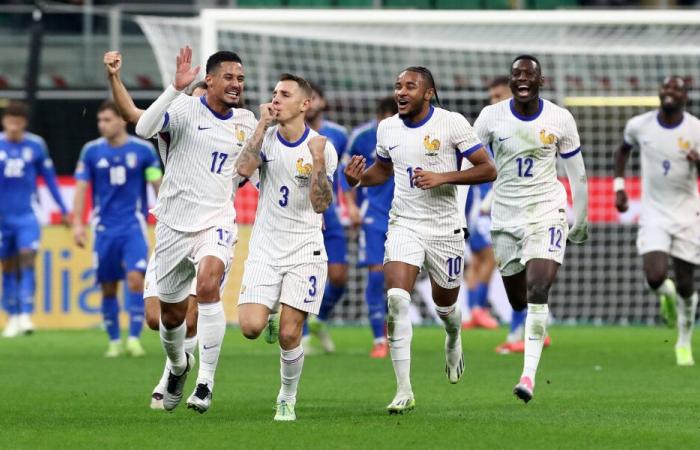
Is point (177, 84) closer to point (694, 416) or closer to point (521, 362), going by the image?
point (694, 416)

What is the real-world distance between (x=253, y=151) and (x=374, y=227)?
579 centimetres

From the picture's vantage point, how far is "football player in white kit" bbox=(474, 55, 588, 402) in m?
10.9

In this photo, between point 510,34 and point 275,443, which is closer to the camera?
point 275,443

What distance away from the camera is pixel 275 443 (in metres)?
8.20

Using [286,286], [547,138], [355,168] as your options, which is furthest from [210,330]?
[547,138]

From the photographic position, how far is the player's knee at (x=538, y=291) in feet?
34.8

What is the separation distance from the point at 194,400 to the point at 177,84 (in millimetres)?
1953

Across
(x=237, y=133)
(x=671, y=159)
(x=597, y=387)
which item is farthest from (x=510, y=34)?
(x=237, y=133)

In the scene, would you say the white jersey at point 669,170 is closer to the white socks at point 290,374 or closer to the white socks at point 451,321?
the white socks at point 451,321

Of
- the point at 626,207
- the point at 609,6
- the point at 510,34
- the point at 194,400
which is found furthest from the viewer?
the point at 609,6

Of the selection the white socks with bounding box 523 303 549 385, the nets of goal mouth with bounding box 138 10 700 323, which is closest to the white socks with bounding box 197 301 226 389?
the white socks with bounding box 523 303 549 385

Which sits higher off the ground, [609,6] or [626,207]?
[609,6]

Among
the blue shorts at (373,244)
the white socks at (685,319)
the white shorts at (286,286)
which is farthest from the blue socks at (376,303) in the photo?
the white shorts at (286,286)

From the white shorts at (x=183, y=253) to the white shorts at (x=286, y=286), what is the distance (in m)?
0.26
